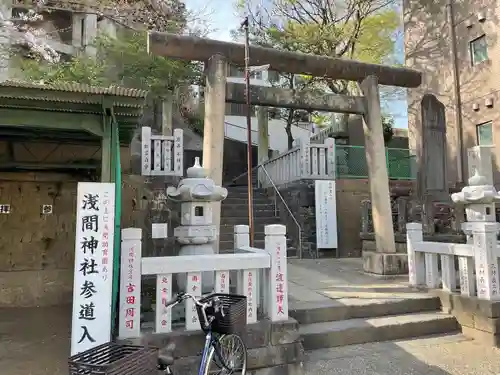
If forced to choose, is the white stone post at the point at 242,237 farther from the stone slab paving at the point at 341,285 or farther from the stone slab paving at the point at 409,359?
the stone slab paving at the point at 409,359

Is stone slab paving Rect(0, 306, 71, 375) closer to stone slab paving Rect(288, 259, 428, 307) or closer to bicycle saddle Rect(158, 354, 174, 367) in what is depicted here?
bicycle saddle Rect(158, 354, 174, 367)

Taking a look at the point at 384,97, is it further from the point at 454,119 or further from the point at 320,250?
the point at 320,250

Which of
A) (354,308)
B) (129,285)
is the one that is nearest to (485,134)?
(354,308)

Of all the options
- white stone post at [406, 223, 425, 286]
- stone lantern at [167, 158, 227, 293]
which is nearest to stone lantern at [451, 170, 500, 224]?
white stone post at [406, 223, 425, 286]

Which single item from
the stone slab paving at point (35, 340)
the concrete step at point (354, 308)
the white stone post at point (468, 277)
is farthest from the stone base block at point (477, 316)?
the stone slab paving at point (35, 340)

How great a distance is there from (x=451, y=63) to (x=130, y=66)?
1322 cm

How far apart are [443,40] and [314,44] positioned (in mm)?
5482

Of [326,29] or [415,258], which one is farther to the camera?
[326,29]

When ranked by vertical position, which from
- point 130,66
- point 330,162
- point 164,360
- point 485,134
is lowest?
point 164,360

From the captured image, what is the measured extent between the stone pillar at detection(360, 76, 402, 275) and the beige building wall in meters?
4.55

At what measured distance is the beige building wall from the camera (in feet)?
47.1

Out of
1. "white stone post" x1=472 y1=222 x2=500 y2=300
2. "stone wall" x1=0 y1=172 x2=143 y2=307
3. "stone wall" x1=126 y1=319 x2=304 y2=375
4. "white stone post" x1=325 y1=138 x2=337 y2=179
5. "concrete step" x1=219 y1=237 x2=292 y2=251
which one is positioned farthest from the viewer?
"white stone post" x1=325 y1=138 x2=337 y2=179

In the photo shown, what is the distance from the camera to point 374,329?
5871 mm

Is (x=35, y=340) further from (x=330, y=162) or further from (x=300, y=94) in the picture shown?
(x=330, y=162)
